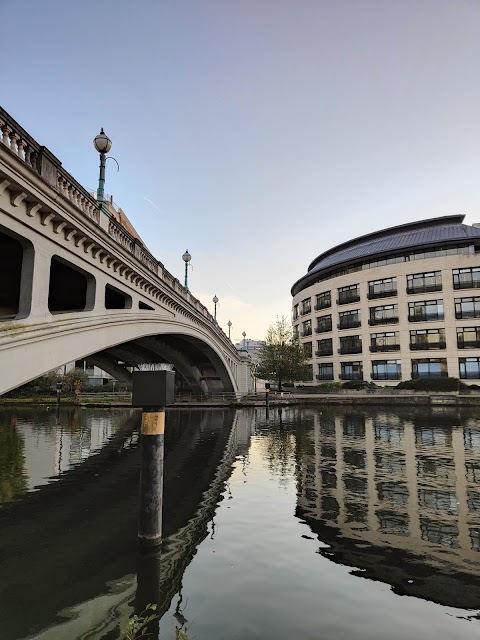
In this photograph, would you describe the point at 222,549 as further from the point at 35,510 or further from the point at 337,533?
the point at 35,510

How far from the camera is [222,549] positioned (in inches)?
300

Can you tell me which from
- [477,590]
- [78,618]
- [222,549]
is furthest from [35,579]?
[477,590]

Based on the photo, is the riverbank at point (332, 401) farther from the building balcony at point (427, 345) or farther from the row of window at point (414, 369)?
the building balcony at point (427, 345)

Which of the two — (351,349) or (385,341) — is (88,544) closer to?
(385,341)

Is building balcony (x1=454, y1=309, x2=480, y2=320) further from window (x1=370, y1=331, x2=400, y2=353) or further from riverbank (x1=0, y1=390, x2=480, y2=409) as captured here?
riverbank (x1=0, y1=390, x2=480, y2=409)

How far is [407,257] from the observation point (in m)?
63.7

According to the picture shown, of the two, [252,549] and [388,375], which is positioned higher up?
[388,375]

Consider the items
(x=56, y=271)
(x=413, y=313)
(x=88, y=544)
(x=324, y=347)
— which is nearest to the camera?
(x=88, y=544)

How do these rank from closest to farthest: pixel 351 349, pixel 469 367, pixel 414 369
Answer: pixel 469 367 → pixel 414 369 → pixel 351 349

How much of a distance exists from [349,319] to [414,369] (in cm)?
1283

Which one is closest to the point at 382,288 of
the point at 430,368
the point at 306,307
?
the point at 430,368

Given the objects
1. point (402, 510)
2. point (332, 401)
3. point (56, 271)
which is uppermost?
point (56, 271)

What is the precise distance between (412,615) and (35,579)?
5.43 meters

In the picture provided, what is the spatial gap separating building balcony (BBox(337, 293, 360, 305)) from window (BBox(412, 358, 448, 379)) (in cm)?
1324
